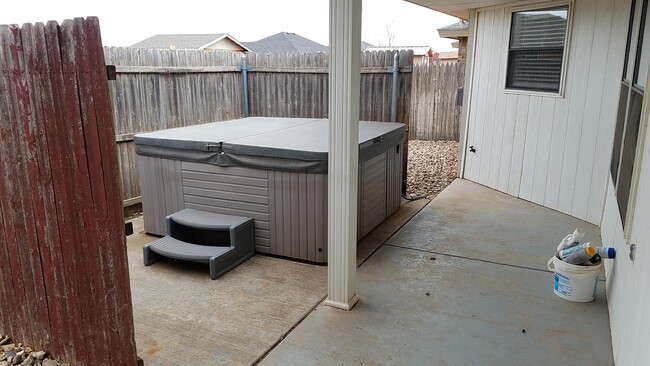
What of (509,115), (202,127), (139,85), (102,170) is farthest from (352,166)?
(509,115)

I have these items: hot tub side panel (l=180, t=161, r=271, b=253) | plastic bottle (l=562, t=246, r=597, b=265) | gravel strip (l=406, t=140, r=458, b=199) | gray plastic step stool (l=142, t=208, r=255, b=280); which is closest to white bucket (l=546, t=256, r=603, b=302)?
plastic bottle (l=562, t=246, r=597, b=265)

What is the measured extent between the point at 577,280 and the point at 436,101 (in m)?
7.11

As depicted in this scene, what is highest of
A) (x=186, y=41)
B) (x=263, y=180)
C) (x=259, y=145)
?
(x=186, y=41)

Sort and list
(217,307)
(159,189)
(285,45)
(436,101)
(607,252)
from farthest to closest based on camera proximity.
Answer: (285,45) < (436,101) < (159,189) < (217,307) < (607,252)

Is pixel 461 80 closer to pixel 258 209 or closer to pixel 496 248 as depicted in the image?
pixel 496 248

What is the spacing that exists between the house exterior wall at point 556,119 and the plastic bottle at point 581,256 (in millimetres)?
1771

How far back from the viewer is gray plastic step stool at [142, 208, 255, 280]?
11.9 feet

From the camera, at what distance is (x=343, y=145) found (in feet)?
9.23

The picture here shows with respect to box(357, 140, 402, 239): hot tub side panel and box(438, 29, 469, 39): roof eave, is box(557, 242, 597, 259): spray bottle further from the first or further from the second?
box(438, 29, 469, 39): roof eave

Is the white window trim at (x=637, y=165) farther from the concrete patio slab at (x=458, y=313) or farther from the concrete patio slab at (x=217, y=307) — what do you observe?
the concrete patio slab at (x=217, y=307)

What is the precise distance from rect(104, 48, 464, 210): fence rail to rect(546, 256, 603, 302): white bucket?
10.2 feet

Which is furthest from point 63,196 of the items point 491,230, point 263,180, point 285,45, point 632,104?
point 285,45

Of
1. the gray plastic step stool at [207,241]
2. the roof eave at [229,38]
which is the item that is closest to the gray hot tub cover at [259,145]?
the gray plastic step stool at [207,241]

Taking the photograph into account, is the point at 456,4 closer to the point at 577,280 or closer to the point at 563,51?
the point at 563,51
